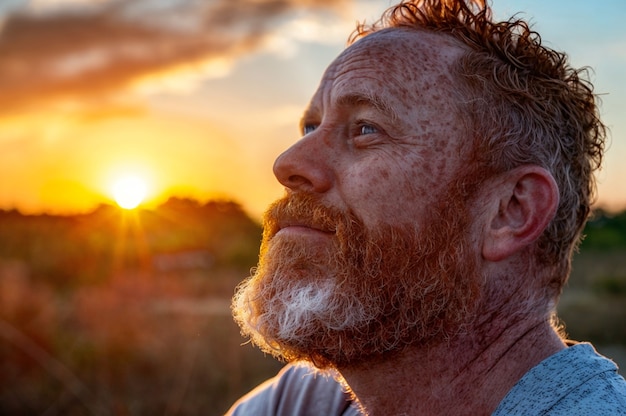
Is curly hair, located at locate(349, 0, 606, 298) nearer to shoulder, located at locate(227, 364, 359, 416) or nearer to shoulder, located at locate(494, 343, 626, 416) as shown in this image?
shoulder, located at locate(494, 343, 626, 416)

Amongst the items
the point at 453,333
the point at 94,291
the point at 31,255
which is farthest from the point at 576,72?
the point at 31,255

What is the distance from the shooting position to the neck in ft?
6.70

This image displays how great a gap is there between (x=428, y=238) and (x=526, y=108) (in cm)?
55

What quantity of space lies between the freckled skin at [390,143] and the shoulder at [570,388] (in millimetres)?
582

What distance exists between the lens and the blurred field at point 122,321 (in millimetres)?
10188

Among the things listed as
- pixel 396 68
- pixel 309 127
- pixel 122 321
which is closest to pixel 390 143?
pixel 396 68

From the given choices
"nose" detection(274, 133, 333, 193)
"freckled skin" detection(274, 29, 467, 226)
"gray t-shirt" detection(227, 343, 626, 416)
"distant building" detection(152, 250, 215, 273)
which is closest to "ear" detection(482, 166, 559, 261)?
"freckled skin" detection(274, 29, 467, 226)

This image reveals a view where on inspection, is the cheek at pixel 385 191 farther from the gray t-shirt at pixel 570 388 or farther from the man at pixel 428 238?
the gray t-shirt at pixel 570 388

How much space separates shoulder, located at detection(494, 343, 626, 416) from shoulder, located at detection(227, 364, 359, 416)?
644 millimetres

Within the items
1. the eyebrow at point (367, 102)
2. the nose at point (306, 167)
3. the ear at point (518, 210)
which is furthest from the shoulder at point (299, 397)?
the eyebrow at point (367, 102)

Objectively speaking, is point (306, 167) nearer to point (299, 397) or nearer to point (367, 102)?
point (367, 102)

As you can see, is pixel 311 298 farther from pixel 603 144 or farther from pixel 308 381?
pixel 603 144

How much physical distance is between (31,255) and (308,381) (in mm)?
15366

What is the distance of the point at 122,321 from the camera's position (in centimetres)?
1215
